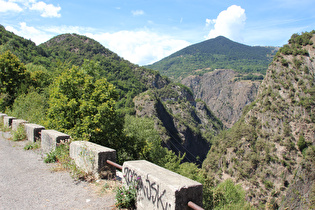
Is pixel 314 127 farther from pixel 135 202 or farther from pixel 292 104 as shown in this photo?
pixel 135 202

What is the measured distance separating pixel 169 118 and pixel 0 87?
262ft

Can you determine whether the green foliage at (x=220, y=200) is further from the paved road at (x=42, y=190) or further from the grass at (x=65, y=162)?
the paved road at (x=42, y=190)

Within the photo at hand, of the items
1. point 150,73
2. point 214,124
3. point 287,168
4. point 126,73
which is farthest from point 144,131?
point 214,124

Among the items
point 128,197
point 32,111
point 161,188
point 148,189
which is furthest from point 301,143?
point 161,188

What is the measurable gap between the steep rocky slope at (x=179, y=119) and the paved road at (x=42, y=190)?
54152mm

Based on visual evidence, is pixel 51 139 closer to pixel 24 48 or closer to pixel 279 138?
pixel 279 138

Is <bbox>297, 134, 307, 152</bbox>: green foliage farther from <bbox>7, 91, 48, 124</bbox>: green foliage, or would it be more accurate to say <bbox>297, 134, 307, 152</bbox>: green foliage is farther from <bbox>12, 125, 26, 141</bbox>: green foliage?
<bbox>12, 125, 26, 141</bbox>: green foliage

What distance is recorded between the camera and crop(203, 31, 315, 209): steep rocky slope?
5725cm

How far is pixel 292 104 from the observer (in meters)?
67.2

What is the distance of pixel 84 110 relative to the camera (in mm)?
12898

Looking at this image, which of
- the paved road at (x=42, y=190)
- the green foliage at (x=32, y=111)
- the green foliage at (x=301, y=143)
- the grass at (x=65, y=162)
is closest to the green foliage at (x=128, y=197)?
the paved road at (x=42, y=190)

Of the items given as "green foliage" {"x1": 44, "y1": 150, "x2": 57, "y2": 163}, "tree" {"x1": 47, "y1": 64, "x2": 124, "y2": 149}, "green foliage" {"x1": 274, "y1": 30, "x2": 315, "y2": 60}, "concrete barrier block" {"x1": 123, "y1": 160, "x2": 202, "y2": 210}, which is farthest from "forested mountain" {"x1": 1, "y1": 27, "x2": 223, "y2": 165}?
"concrete barrier block" {"x1": 123, "y1": 160, "x2": 202, "y2": 210}

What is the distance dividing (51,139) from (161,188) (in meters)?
4.79

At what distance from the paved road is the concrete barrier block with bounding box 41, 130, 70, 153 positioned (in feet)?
2.01
